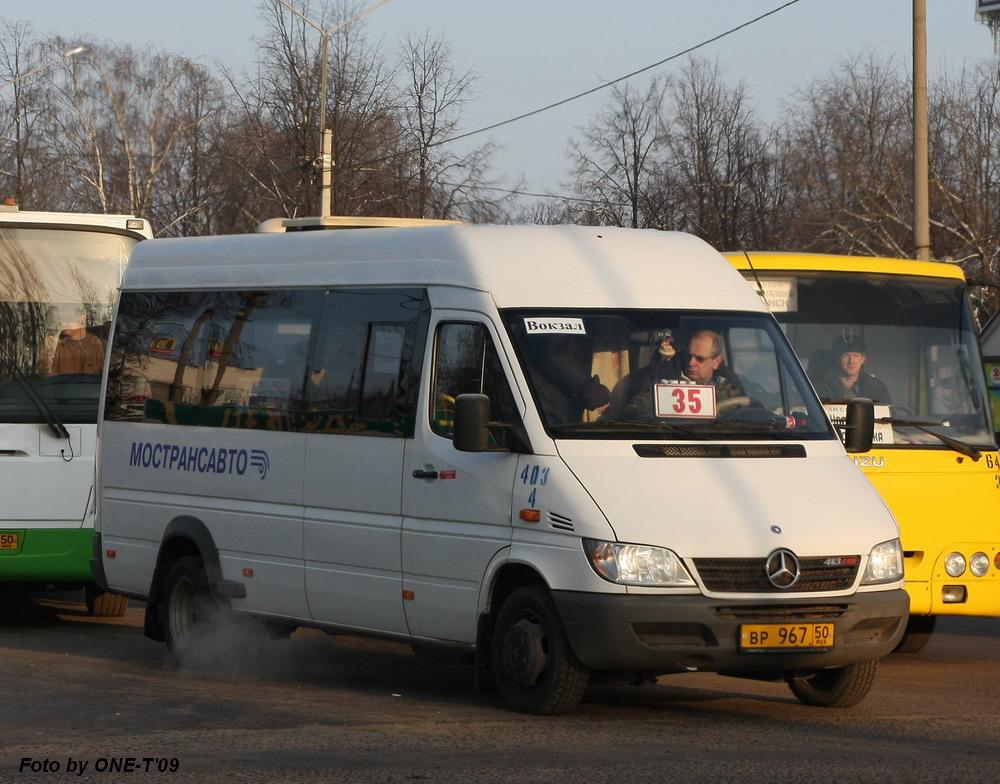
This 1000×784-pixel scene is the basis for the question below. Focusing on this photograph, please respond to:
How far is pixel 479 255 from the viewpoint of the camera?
9797mm

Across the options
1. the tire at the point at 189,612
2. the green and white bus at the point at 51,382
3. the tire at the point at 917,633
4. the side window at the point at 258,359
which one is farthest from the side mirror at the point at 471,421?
the green and white bus at the point at 51,382

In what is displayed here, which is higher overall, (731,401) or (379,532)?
(731,401)

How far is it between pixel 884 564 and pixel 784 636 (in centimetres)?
70

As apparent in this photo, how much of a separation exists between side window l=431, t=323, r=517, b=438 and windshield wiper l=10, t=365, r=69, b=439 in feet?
15.8

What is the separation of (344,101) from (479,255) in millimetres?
39467

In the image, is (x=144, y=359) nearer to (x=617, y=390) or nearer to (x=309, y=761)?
(x=617, y=390)

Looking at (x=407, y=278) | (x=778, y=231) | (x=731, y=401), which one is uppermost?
(x=778, y=231)

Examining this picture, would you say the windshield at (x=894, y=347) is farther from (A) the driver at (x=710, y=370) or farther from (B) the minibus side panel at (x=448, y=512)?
(B) the minibus side panel at (x=448, y=512)

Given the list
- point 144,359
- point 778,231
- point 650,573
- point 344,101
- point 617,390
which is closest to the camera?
point 650,573

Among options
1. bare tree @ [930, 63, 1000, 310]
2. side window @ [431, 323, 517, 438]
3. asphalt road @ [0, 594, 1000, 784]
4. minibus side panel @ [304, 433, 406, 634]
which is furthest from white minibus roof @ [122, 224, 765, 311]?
bare tree @ [930, 63, 1000, 310]

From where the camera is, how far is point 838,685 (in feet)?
31.7

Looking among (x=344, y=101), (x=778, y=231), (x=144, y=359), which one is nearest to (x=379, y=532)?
(x=144, y=359)

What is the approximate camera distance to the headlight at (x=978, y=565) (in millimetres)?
11625

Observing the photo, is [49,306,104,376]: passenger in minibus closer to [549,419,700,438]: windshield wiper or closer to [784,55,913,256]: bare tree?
[549,419,700,438]: windshield wiper
